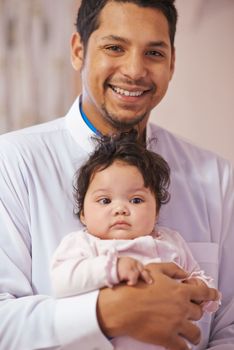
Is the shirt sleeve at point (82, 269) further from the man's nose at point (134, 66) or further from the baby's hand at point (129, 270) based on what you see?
the man's nose at point (134, 66)

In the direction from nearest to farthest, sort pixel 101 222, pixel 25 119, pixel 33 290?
1. pixel 101 222
2. pixel 33 290
3. pixel 25 119

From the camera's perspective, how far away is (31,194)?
1.61 meters

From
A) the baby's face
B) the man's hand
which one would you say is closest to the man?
the man's hand

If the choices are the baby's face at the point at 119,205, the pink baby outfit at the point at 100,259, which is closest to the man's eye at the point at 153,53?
the baby's face at the point at 119,205

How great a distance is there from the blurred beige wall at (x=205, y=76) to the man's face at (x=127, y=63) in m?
1.05

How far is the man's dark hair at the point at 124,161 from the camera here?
1.49 metres

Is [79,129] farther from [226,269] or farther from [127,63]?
[226,269]

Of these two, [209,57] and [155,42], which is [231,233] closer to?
[155,42]

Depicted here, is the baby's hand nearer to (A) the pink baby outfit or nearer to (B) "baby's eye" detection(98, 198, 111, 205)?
(A) the pink baby outfit

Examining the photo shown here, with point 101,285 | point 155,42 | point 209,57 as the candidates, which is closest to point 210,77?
point 209,57

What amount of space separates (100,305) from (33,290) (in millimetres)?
292

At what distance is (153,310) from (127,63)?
70 cm

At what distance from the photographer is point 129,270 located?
4.28 ft

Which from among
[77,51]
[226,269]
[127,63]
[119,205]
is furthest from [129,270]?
[77,51]
